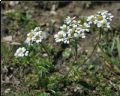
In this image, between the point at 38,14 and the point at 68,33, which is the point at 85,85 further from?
the point at 38,14

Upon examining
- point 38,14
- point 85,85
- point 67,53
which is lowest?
point 85,85

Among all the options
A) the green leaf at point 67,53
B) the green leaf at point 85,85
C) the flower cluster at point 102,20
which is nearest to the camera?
the flower cluster at point 102,20

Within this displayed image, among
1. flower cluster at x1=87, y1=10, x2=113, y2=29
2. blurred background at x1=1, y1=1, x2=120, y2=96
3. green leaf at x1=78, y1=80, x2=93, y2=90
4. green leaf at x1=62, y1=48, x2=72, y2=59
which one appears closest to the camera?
flower cluster at x1=87, y1=10, x2=113, y2=29

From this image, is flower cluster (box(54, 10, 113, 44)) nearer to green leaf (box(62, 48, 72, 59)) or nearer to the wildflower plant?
the wildflower plant

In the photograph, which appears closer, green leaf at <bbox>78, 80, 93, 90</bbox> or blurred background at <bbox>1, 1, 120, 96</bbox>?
green leaf at <bbox>78, 80, 93, 90</bbox>

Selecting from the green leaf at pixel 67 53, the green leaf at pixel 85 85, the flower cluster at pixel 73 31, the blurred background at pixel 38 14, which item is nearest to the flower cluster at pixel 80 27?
the flower cluster at pixel 73 31

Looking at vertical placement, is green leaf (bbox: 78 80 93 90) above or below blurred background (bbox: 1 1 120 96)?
below

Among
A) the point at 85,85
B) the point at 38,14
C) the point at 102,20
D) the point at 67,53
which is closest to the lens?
the point at 102,20

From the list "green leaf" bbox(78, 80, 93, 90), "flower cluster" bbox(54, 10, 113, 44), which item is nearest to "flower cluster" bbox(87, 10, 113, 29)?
"flower cluster" bbox(54, 10, 113, 44)

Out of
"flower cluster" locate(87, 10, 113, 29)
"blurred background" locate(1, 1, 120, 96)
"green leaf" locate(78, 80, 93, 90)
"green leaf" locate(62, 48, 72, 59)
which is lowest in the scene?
"green leaf" locate(78, 80, 93, 90)

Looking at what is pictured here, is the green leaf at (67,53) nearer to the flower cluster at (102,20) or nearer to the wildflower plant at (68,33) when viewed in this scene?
the wildflower plant at (68,33)

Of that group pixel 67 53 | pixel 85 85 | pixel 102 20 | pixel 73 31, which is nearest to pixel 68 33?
pixel 73 31
